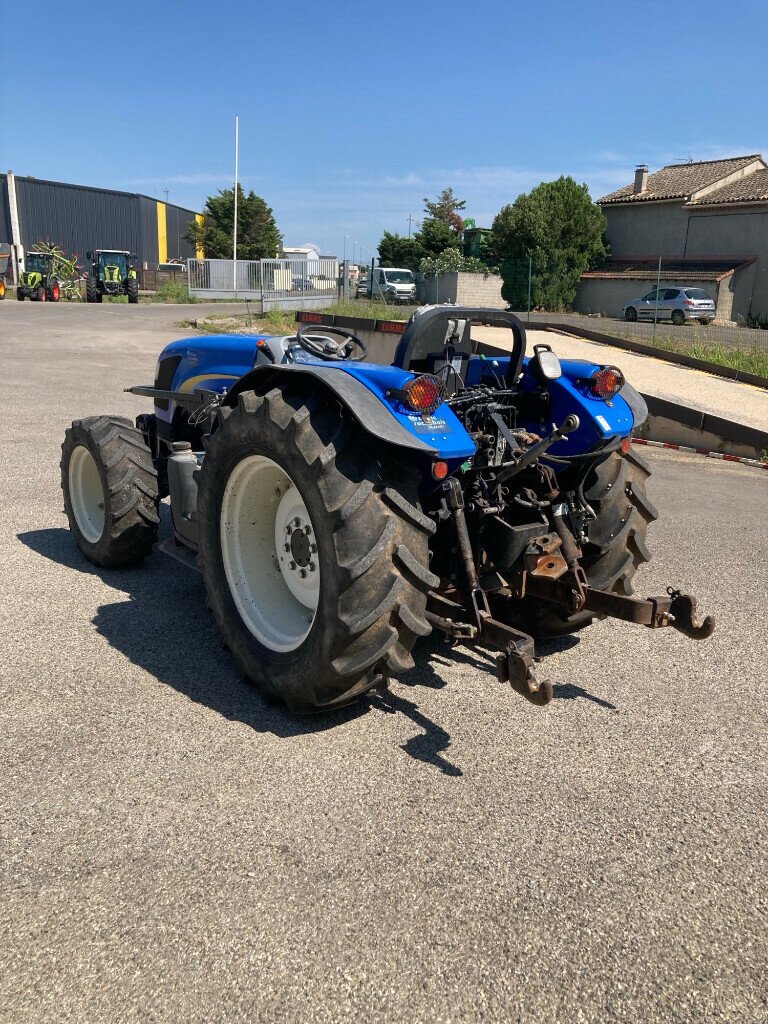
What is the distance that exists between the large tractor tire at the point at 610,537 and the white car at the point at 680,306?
2594 centimetres

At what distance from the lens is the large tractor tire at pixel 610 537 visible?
3.87 metres

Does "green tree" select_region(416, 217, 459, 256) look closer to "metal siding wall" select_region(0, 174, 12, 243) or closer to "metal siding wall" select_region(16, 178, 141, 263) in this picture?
"metal siding wall" select_region(16, 178, 141, 263)

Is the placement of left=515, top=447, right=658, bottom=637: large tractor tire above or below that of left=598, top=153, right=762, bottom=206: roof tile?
below

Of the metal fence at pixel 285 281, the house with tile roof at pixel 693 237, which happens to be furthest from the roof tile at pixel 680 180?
the metal fence at pixel 285 281

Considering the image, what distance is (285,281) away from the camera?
30.8 m

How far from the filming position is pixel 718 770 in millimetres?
3115

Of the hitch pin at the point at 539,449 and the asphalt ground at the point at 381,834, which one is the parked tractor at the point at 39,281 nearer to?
the asphalt ground at the point at 381,834

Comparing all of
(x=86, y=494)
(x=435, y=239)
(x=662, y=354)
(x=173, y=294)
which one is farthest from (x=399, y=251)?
(x=86, y=494)

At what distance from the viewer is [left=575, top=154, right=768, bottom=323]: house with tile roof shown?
31.0 meters

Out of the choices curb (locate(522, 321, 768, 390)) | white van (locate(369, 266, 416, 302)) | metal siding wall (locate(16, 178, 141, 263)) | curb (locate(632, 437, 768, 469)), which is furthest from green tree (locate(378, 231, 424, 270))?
curb (locate(632, 437, 768, 469))

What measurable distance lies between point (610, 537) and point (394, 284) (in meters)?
31.2

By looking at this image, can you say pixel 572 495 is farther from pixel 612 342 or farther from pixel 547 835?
pixel 612 342

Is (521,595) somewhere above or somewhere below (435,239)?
below

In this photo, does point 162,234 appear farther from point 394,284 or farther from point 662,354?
point 662,354
